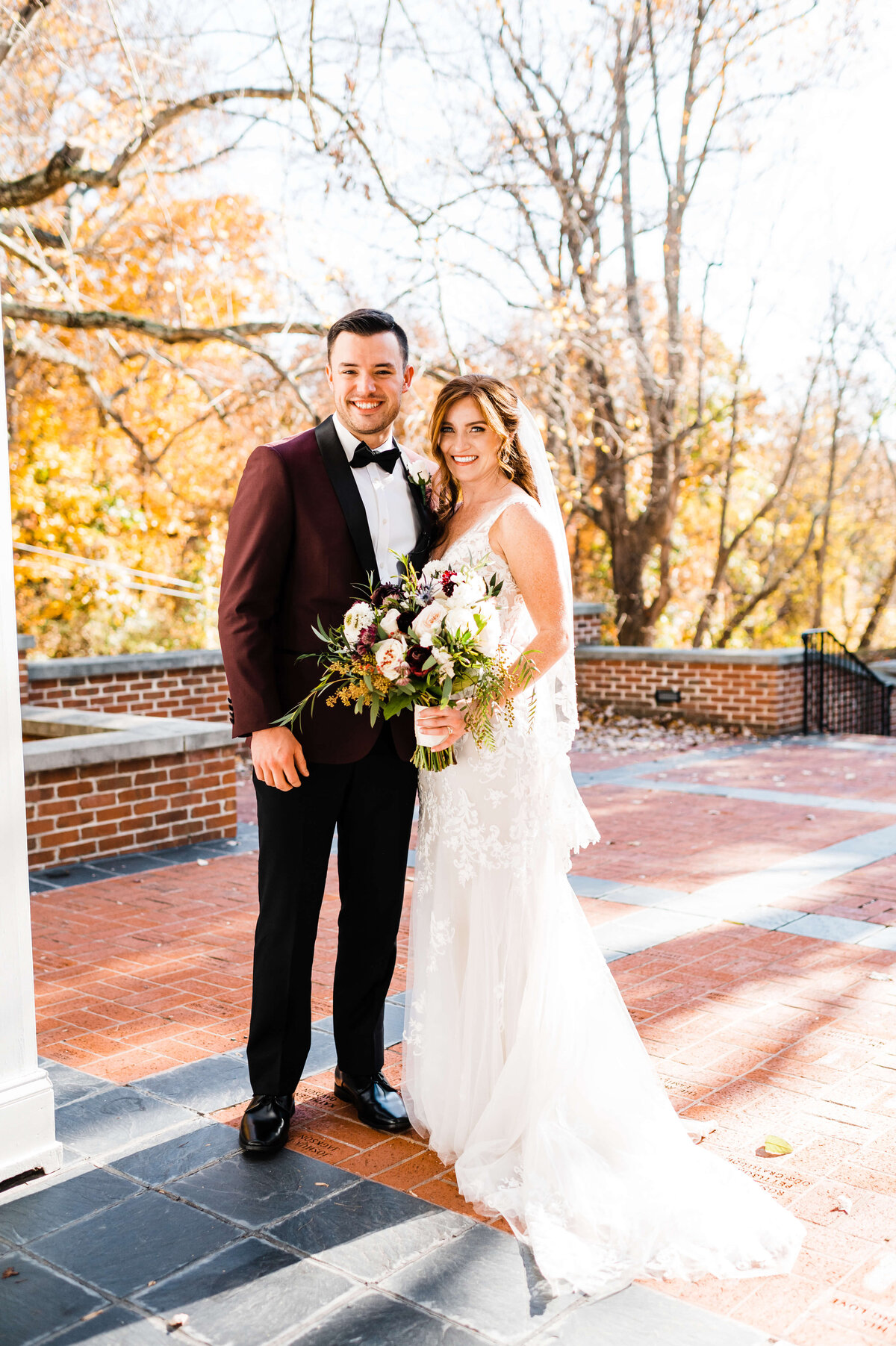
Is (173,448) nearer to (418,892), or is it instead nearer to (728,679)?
(728,679)

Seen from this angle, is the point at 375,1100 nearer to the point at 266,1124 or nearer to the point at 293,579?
the point at 266,1124

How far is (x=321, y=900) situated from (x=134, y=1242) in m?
0.96

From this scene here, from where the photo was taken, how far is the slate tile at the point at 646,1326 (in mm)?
2281

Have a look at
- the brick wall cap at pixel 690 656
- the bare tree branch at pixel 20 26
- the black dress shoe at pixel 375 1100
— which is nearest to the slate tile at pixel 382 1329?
the black dress shoe at pixel 375 1100

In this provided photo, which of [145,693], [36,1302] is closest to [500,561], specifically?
[36,1302]

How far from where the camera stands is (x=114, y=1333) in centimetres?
232

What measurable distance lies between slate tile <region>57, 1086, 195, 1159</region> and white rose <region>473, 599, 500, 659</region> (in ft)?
5.44

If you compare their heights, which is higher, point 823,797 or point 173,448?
point 173,448

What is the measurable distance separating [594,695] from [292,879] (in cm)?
1094

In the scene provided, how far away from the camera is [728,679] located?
41.5 ft

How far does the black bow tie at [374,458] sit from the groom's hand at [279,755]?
760mm

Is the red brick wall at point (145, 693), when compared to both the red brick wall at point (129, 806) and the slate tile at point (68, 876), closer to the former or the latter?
the red brick wall at point (129, 806)

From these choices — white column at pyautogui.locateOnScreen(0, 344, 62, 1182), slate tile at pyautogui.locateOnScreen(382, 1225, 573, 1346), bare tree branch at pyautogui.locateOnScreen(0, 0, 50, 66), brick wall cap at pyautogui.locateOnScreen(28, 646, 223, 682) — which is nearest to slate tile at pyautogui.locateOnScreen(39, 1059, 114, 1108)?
white column at pyautogui.locateOnScreen(0, 344, 62, 1182)

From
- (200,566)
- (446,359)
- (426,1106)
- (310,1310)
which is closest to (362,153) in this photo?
(446,359)
